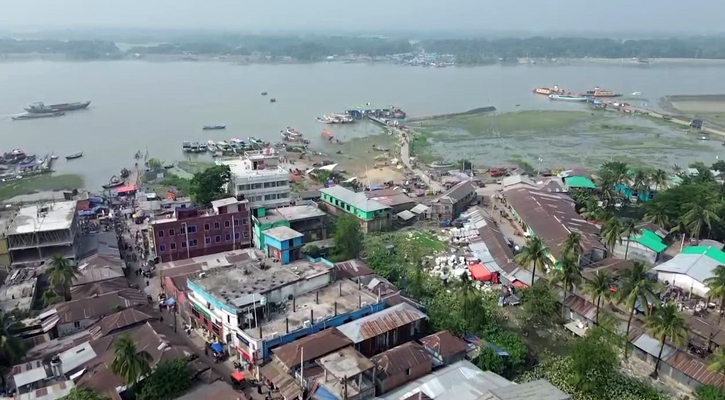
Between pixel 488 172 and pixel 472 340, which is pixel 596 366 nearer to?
pixel 472 340

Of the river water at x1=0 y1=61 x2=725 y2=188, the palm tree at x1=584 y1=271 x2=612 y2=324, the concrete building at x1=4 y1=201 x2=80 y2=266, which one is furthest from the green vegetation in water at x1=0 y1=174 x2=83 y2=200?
the palm tree at x1=584 y1=271 x2=612 y2=324

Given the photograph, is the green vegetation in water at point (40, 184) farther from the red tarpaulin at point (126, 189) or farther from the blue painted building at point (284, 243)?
the blue painted building at point (284, 243)

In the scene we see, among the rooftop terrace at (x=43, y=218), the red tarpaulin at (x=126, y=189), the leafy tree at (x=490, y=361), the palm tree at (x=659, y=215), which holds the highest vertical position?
the rooftop terrace at (x=43, y=218)

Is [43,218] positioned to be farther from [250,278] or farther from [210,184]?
[250,278]

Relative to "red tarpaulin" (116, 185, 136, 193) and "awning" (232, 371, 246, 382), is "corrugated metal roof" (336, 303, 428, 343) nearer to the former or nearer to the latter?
"awning" (232, 371, 246, 382)

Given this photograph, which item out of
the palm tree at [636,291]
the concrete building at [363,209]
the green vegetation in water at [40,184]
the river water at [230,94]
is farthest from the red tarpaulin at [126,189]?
the palm tree at [636,291]
